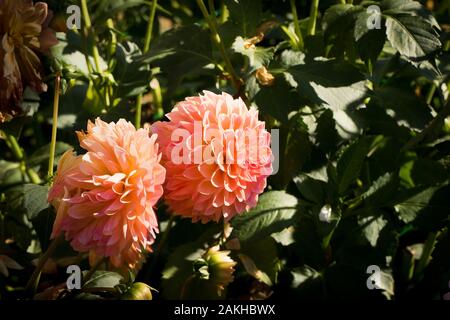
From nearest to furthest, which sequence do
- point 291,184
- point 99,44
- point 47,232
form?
point 47,232 → point 291,184 → point 99,44

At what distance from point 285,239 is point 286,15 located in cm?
71

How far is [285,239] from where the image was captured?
1.16 m

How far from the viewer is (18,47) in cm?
98

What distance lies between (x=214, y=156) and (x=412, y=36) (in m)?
0.45

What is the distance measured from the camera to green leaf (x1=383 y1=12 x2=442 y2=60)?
3.63ft

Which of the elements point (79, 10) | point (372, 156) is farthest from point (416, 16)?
point (79, 10)

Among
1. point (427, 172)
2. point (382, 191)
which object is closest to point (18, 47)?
point (382, 191)

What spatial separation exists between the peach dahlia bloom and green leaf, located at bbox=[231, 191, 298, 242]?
23cm

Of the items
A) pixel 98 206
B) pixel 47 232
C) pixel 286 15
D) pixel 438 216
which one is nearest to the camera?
pixel 98 206

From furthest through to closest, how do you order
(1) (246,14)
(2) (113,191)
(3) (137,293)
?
(1) (246,14) < (3) (137,293) < (2) (113,191)

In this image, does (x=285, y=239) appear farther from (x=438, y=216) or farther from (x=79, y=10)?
(x=79, y=10)

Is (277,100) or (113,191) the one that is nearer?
(113,191)

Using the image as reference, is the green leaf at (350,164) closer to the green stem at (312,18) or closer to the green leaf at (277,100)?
the green leaf at (277,100)

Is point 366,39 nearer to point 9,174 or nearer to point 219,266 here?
point 219,266
